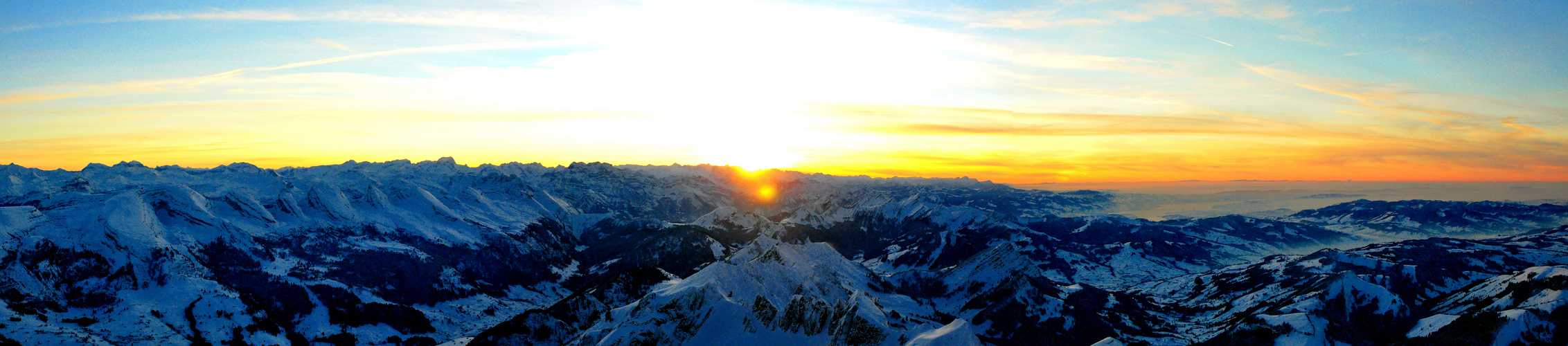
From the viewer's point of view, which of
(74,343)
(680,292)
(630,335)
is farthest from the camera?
(74,343)

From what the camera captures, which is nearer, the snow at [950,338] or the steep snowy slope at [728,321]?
the snow at [950,338]

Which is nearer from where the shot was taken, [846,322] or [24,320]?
[846,322]

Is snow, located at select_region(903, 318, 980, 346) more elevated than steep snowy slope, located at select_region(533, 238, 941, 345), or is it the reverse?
snow, located at select_region(903, 318, 980, 346)

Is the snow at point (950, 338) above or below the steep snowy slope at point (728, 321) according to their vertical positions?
above

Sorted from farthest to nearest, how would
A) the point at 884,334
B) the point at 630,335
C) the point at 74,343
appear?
the point at 74,343 < the point at 630,335 < the point at 884,334

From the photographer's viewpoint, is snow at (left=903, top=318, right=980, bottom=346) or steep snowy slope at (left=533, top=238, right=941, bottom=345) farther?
steep snowy slope at (left=533, top=238, right=941, bottom=345)

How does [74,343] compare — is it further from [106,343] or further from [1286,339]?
[1286,339]

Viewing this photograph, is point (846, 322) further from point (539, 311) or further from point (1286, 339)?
point (1286, 339)

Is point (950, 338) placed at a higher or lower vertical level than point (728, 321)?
higher

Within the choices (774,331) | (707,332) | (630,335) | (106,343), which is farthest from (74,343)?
(774,331)

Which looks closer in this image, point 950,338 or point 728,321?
point 950,338

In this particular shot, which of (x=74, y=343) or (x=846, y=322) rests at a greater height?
(x=846, y=322)
